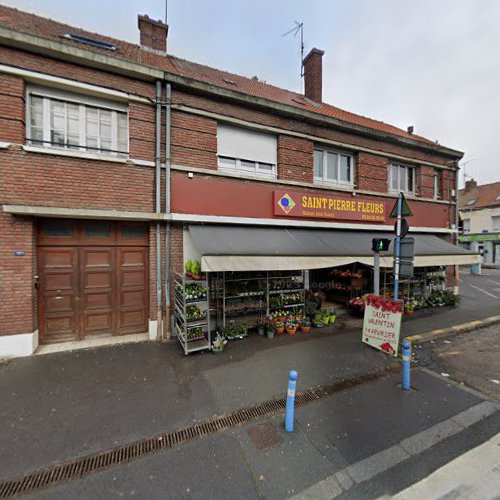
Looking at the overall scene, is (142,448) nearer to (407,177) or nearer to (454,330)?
(454,330)

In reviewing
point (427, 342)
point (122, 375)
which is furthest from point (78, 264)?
point (427, 342)

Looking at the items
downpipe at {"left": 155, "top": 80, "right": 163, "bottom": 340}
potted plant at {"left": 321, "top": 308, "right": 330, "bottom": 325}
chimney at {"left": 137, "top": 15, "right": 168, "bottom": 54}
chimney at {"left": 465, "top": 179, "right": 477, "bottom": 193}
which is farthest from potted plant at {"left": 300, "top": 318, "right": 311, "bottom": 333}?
chimney at {"left": 465, "top": 179, "right": 477, "bottom": 193}

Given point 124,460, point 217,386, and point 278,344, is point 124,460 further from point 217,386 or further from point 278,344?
point 278,344

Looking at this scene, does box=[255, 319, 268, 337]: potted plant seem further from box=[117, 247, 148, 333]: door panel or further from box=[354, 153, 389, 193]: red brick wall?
box=[354, 153, 389, 193]: red brick wall

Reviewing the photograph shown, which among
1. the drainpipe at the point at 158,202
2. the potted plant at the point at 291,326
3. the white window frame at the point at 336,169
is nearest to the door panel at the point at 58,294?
the drainpipe at the point at 158,202

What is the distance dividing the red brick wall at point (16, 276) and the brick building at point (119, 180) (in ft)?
0.07

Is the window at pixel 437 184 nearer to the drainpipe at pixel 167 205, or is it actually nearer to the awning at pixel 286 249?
the awning at pixel 286 249

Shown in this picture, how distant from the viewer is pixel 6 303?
5.07 meters

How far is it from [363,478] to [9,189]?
7.72m

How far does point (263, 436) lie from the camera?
3094 mm

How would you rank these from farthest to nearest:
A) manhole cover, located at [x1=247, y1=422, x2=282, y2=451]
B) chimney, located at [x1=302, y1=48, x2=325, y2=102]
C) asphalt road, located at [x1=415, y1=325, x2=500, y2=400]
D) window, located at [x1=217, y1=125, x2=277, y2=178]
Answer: chimney, located at [x1=302, y1=48, x2=325, y2=102], window, located at [x1=217, y1=125, x2=277, y2=178], asphalt road, located at [x1=415, y1=325, x2=500, y2=400], manhole cover, located at [x1=247, y1=422, x2=282, y2=451]

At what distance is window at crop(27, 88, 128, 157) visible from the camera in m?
5.47

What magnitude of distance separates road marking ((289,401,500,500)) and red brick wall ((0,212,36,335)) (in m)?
6.12

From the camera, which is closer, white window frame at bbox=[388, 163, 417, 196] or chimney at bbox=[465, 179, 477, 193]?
white window frame at bbox=[388, 163, 417, 196]
